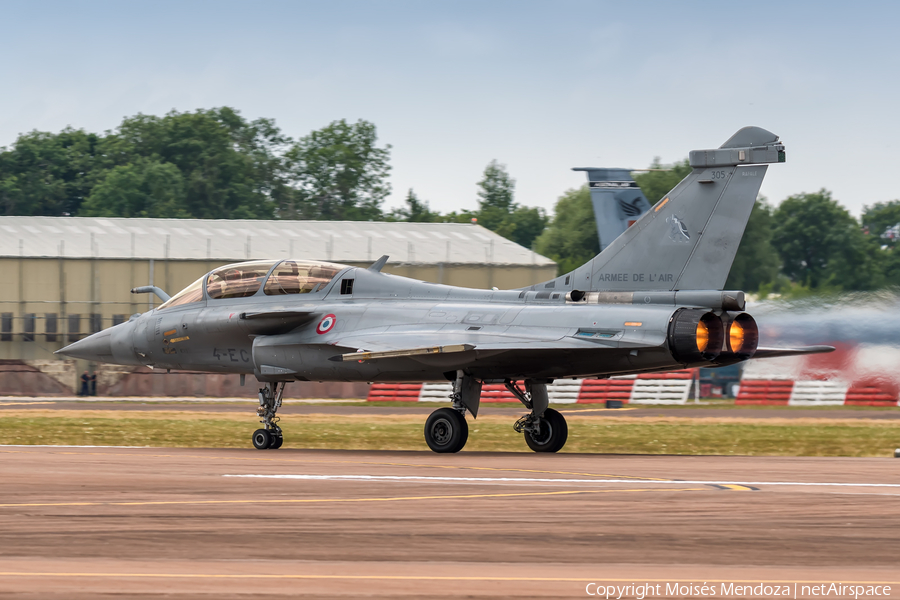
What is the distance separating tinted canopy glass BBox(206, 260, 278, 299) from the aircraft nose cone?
2331 mm

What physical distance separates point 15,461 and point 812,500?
397 inches

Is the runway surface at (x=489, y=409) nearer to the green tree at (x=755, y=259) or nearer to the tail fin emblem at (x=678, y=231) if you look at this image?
the tail fin emblem at (x=678, y=231)

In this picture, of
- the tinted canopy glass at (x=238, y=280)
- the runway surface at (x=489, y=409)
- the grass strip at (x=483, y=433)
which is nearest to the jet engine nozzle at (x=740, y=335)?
the grass strip at (x=483, y=433)

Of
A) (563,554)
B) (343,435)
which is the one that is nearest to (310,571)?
(563,554)

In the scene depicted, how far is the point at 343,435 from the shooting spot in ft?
75.6

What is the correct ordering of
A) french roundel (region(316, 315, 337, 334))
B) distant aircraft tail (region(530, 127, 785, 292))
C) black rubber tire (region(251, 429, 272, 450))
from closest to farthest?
distant aircraft tail (region(530, 127, 785, 292))
french roundel (region(316, 315, 337, 334))
black rubber tire (region(251, 429, 272, 450))

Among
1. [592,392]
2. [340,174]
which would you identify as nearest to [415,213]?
[340,174]

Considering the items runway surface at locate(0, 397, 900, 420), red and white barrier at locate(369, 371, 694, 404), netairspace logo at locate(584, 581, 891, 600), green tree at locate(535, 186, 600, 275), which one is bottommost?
runway surface at locate(0, 397, 900, 420)

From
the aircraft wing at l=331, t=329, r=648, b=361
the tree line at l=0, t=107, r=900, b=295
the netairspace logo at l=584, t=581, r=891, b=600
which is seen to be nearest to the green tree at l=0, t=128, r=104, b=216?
the tree line at l=0, t=107, r=900, b=295

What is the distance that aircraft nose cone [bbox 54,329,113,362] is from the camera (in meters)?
20.2

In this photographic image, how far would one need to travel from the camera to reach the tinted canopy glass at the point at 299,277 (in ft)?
61.0

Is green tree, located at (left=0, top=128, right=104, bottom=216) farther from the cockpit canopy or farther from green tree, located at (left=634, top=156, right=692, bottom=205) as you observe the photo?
the cockpit canopy

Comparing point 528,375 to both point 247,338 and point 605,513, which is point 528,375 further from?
point 605,513

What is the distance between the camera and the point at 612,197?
2377cm
